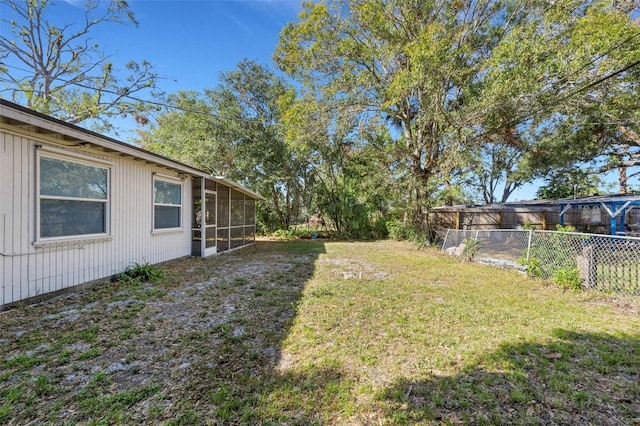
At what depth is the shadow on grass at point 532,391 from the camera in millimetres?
1892

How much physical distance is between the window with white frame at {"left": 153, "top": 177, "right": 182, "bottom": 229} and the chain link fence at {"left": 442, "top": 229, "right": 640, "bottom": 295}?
830 centimetres

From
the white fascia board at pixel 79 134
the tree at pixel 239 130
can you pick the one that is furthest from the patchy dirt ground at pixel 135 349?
Result: the tree at pixel 239 130

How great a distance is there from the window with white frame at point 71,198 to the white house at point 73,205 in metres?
0.01

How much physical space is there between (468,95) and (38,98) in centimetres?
1645

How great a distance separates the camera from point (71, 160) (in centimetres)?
422

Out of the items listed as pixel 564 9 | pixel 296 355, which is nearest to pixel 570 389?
pixel 296 355

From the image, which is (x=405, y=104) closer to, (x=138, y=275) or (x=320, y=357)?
(x=138, y=275)

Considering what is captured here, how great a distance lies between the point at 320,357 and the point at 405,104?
10806 millimetres

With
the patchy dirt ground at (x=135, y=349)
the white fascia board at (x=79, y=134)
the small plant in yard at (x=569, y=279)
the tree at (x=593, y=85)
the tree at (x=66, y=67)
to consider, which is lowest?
the patchy dirt ground at (x=135, y=349)

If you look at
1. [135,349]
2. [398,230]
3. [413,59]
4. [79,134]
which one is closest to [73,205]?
[79,134]

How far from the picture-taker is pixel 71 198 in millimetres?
4223

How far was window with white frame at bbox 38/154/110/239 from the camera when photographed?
3857 mm

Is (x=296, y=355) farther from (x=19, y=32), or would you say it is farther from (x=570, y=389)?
(x=19, y=32)

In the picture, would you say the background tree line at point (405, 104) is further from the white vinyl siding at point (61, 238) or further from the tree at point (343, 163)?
the white vinyl siding at point (61, 238)
